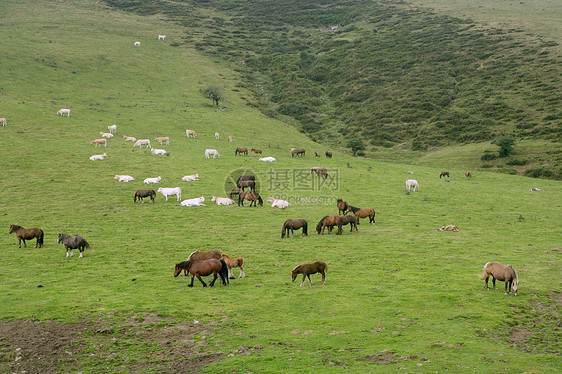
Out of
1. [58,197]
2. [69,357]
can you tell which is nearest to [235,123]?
[58,197]

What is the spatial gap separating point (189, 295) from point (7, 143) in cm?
3621

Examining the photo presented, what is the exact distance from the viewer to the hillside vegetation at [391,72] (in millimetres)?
69812

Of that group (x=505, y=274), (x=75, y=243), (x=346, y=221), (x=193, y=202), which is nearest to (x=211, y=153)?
(x=193, y=202)

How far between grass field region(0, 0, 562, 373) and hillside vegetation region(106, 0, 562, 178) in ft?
84.7

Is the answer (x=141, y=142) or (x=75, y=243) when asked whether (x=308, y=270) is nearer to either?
(x=75, y=243)

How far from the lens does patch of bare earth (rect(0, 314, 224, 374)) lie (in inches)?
389

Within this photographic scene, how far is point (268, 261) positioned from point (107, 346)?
8.35 meters

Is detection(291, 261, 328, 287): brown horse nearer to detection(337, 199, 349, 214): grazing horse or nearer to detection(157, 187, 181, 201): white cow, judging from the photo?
detection(337, 199, 349, 214): grazing horse

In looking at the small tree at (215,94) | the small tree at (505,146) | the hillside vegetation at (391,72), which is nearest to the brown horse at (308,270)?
the hillside vegetation at (391,72)

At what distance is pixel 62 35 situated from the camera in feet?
294

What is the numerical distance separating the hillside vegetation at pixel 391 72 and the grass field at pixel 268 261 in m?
25.8

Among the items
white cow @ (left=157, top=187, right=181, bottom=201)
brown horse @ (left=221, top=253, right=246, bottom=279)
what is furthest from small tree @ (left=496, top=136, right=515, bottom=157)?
brown horse @ (left=221, top=253, right=246, bottom=279)

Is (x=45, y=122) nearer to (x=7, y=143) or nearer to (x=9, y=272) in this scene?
(x=7, y=143)

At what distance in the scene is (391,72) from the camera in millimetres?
97062
